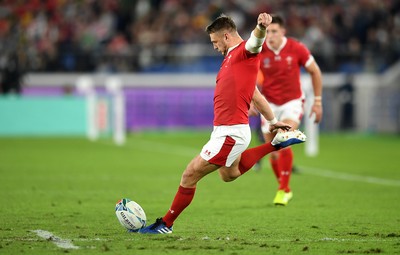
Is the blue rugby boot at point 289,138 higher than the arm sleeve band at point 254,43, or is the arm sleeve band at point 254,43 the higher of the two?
the arm sleeve band at point 254,43

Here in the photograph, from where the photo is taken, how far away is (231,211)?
36.5 ft

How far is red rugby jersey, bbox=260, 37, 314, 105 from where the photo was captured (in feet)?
40.6

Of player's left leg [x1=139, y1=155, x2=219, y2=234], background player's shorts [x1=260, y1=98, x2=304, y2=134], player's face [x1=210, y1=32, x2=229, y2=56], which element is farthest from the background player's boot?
player's face [x1=210, y1=32, x2=229, y2=56]

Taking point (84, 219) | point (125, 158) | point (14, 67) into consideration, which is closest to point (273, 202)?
point (84, 219)

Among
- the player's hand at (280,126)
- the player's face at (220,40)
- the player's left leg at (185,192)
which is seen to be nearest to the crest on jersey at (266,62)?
the player's hand at (280,126)

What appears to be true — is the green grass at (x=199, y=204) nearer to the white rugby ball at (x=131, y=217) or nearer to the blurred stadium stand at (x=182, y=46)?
the white rugby ball at (x=131, y=217)

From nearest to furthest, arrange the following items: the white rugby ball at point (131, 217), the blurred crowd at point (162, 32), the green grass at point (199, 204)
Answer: the green grass at point (199, 204), the white rugby ball at point (131, 217), the blurred crowd at point (162, 32)

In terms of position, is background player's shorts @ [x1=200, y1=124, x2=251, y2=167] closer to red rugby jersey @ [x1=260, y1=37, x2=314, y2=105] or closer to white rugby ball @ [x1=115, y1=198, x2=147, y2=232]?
white rugby ball @ [x1=115, y1=198, x2=147, y2=232]

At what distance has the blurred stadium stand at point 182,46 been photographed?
32.4 metres

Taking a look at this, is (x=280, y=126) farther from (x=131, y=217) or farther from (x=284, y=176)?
(x=284, y=176)

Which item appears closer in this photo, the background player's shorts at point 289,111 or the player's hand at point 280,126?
the player's hand at point 280,126

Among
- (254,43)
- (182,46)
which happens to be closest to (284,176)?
(254,43)

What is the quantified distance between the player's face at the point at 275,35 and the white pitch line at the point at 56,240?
4.59 metres

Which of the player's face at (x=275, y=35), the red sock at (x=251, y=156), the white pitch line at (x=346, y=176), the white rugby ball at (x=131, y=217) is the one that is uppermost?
the player's face at (x=275, y=35)
